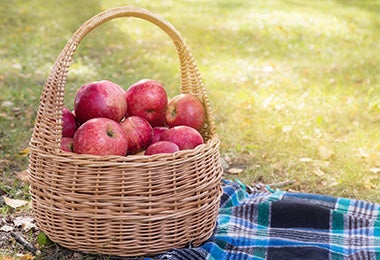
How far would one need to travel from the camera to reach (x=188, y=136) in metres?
2.56

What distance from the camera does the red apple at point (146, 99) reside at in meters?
2.68

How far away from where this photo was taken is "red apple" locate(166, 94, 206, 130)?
107 inches

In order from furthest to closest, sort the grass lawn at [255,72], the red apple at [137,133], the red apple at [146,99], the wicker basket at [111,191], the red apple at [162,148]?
the grass lawn at [255,72] → the red apple at [146,99] → the red apple at [137,133] → the red apple at [162,148] → the wicker basket at [111,191]

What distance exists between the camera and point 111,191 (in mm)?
2314

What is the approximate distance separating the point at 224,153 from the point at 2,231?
164 centimetres

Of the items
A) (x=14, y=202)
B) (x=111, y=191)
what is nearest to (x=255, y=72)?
(x=14, y=202)

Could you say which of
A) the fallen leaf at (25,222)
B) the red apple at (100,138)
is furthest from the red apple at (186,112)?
the fallen leaf at (25,222)

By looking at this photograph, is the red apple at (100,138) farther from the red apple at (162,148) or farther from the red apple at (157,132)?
the red apple at (157,132)

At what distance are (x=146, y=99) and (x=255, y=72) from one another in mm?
3240

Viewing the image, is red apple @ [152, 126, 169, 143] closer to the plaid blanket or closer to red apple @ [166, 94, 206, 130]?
red apple @ [166, 94, 206, 130]

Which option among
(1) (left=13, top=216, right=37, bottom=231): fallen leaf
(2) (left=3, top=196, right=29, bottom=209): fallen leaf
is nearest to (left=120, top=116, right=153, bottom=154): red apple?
(1) (left=13, top=216, right=37, bottom=231): fallen leaf

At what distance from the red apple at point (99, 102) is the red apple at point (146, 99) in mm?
99

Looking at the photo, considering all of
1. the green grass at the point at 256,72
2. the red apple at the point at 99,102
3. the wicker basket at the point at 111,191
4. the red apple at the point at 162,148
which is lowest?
the green grass at the point at 256,72

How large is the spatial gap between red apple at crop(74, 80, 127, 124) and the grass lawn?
0.74m
